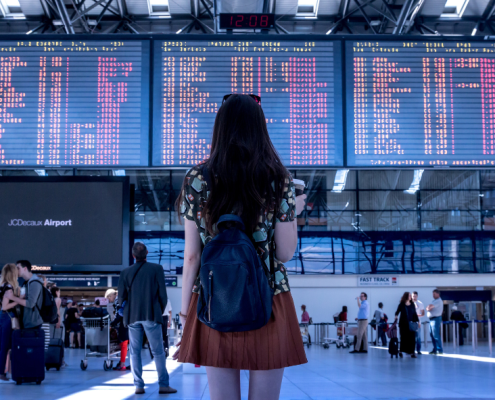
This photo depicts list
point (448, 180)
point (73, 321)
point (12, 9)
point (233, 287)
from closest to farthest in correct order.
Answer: point (233, 287)
point (73, 321)
point (12, 9)
point (448, 180)

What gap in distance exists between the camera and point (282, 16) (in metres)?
20.3

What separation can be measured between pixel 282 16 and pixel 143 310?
16.6m

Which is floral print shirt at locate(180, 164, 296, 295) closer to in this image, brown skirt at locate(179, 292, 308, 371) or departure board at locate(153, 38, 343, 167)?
brown skirt at locate(179, 292, 308, 371)

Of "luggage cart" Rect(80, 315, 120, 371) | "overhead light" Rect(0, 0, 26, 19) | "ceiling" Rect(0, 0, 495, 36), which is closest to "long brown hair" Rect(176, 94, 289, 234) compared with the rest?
"luggage cart" Rect(80, 315, 120, 371)

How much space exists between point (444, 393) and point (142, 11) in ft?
61.5

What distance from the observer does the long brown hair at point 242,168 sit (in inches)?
69.9

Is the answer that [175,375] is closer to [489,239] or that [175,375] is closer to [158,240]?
[158,240]

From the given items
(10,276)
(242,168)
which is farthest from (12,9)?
(242,168)

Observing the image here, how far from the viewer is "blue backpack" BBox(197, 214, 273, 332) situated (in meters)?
1.61

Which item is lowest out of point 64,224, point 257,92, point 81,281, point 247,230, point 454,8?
point 81,281

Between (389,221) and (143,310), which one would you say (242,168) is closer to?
(143,310)

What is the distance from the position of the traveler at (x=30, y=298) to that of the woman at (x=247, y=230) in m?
5.29

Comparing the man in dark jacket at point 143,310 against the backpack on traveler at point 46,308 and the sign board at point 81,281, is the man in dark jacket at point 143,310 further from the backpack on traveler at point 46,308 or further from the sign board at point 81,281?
the sign board at point 81,281

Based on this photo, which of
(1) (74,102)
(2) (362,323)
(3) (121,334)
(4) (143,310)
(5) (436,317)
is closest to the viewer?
(4) (143,310)
